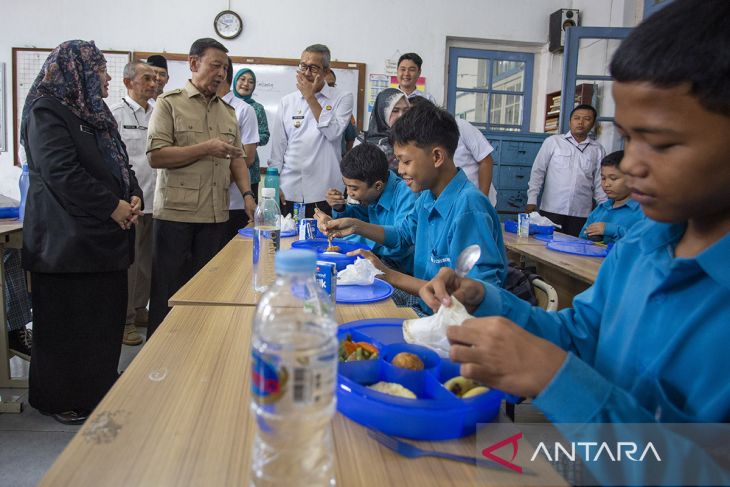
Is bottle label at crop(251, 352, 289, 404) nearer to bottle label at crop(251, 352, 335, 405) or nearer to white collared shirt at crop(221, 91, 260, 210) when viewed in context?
bottle label at crop(251, 352, 335, 405)

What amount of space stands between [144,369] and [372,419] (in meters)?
0.45

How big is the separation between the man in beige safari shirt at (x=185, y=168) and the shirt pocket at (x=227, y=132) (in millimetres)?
25

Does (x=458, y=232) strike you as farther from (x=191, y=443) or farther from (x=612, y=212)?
(x=612, y=212)

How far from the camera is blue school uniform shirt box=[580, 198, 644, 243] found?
314cm

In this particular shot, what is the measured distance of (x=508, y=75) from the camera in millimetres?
5918

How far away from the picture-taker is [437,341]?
0.91 m

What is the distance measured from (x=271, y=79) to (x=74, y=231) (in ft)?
12.8

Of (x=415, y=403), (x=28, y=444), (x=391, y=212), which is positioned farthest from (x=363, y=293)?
(x=28, y=444)

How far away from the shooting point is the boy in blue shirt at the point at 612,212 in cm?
317

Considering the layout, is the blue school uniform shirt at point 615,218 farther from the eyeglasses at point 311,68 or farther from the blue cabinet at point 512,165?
the eyeglasses at point 311,68


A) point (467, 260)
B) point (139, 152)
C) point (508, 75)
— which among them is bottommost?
point (467, 260)

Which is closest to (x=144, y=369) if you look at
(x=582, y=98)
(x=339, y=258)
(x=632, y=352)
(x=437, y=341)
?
(x=437, y=341)

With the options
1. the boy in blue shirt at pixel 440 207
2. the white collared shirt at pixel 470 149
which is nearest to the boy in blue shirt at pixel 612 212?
the white collared shirt at pixel 470 149

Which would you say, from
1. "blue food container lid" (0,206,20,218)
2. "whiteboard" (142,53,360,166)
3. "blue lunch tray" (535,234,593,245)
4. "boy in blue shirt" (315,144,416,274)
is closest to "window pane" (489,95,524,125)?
"whiteboard" (142,53,360,166)
